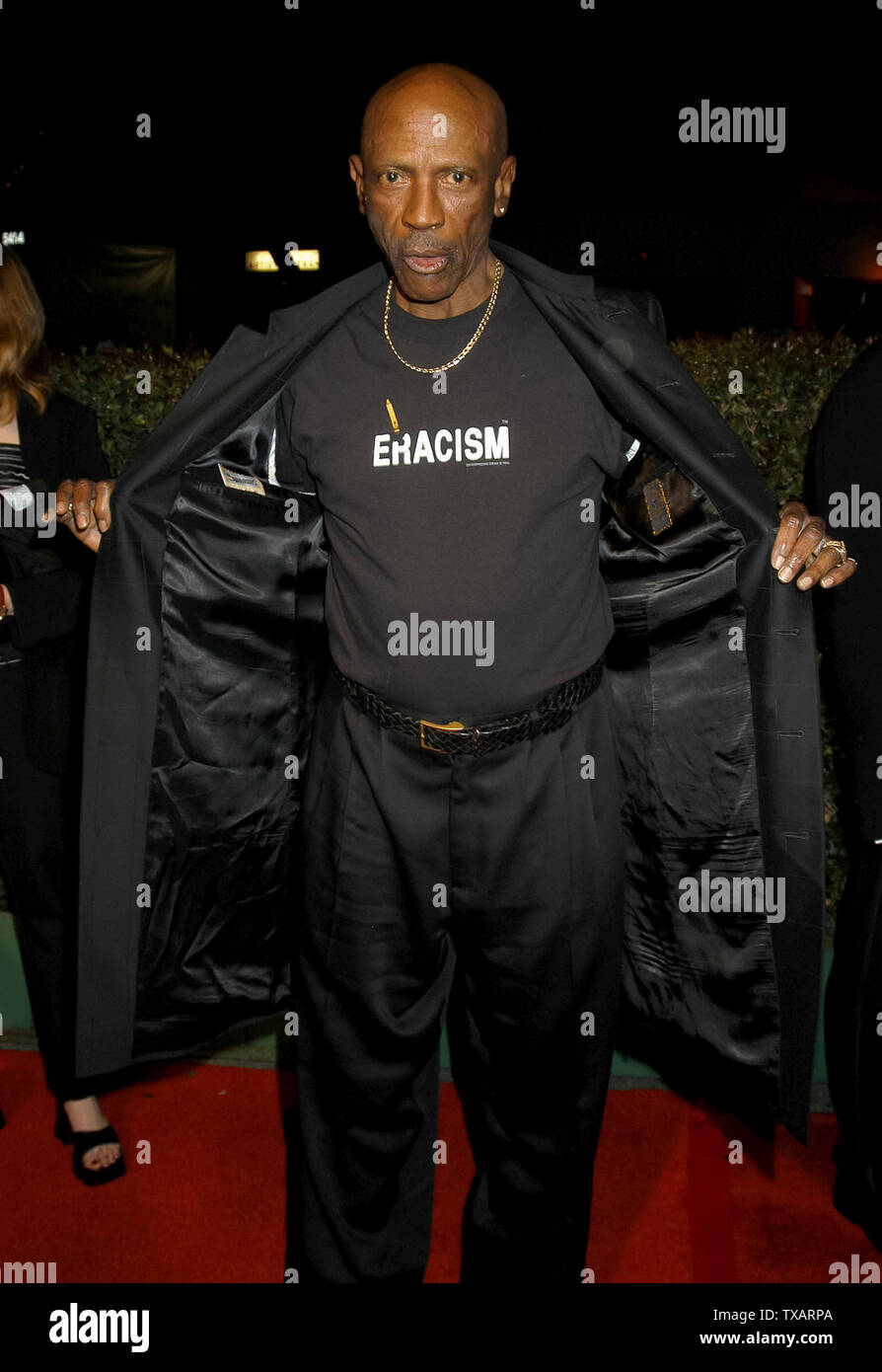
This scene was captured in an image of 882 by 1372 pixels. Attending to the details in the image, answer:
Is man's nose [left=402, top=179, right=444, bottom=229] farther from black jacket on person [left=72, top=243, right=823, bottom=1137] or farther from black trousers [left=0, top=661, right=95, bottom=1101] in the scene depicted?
black trousers [left=0, top=661, right=95, bottom=1101]

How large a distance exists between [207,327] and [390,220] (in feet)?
41.0

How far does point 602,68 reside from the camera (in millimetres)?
6004

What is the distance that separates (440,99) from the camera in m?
1.44

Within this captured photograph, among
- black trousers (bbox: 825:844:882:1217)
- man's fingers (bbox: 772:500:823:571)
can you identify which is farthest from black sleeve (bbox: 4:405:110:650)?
black trousers (bbox: 825:844:882:1217)

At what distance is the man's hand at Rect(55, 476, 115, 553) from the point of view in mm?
1726

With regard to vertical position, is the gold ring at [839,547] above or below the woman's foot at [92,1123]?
above

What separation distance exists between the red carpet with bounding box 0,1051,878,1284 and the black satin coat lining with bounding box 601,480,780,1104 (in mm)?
622

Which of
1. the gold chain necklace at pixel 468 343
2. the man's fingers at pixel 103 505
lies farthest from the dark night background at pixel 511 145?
the man's fingers at pixel 103 505

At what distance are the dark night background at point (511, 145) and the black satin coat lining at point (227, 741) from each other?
59.1 inches

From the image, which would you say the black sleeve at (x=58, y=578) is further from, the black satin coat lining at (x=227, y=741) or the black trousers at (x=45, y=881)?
the black satin coat lining at (x=227, y=741)

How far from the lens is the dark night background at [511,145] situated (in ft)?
17.4

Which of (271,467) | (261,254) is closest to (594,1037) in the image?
(271,467)

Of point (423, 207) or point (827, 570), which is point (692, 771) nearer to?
point (827, 570)

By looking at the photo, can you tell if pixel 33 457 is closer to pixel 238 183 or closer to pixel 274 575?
pixel 274 575
